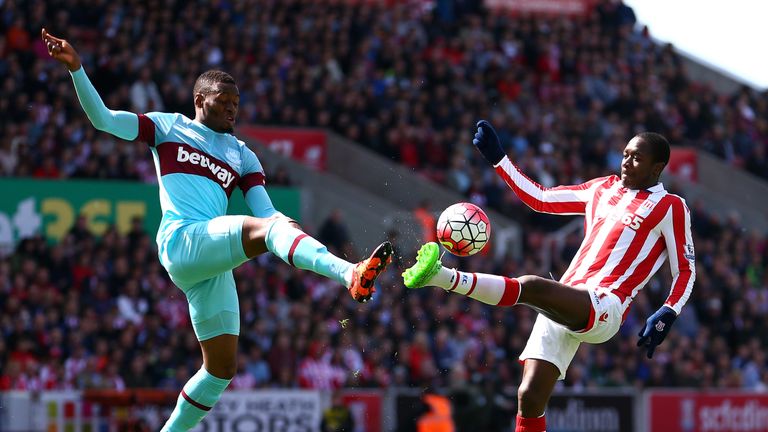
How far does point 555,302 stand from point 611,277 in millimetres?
602

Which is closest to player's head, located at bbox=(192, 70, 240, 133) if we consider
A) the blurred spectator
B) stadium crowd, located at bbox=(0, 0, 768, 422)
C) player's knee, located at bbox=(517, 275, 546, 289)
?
player's knee, located at bbox=(517, 275, 546, 289)

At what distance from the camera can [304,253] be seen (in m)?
6.87

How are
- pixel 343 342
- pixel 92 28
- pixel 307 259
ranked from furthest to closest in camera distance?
pixel 92 28
pixel 343 342
pixel 307 259

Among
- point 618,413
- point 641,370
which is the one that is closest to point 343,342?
point 618,413

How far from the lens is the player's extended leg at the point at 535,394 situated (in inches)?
318

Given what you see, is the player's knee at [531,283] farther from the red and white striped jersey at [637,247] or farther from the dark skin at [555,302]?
the red and white striped jersey at [637,247]

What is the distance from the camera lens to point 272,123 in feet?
64.1

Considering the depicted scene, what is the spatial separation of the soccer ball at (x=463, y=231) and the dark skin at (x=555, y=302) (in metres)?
0.71

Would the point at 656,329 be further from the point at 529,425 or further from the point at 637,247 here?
the point at 529,425

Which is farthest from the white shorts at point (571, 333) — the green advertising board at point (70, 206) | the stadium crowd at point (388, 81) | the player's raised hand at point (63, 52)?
the stadium crowd at point (388, 81)

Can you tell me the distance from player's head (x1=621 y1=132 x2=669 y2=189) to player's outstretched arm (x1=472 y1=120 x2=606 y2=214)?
354 mm

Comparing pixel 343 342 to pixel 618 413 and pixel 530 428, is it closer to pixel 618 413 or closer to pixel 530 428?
pixel 618 413

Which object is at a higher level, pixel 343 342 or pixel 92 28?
pixel 92 28

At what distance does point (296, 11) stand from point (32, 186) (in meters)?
6.64
